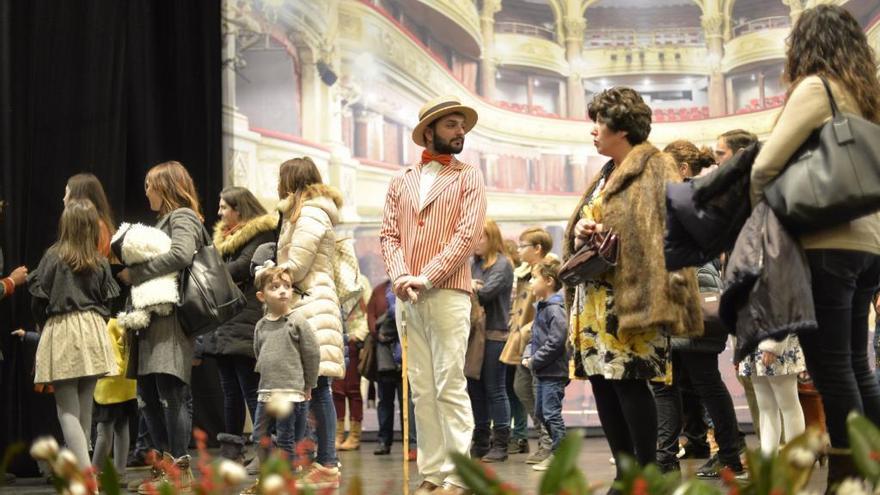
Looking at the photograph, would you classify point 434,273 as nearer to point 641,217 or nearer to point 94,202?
point 641,217

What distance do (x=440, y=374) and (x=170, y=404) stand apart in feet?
4.58

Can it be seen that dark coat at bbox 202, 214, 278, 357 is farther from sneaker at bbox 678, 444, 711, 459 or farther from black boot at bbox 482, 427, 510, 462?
sneaker at bbox 678, 444, 711, 459

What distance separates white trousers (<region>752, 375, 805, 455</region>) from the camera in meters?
4.56

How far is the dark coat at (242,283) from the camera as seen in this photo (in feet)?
18.6

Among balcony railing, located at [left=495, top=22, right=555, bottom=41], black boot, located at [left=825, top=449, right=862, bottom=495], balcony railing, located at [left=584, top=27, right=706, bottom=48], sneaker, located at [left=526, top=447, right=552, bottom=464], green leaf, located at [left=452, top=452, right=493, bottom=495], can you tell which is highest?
balcony railing, located at [left=495, top=22, right=555, bottom=41]

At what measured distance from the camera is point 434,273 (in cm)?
426

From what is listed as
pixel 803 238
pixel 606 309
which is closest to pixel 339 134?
pixel 606 309

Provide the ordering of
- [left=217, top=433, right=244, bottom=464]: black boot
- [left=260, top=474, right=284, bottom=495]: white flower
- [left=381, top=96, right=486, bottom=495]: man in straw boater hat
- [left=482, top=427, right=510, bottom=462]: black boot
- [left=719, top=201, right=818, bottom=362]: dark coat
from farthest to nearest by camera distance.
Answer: [left=482, top=427, right=510, bottom=462]: black boot → [left=217, top=433, right=244, bottom=464]: black boot → [left=381, top=96, right=486, bottom=495]: man in straw boater hat → [left=719, top=201, right=818, bottom=362]: dark coat → [left=260, top=474, right=284, bottom=495]: white flower

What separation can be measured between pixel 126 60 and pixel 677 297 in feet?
17.9

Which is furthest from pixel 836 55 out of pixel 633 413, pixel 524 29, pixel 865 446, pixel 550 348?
pixel 524 29

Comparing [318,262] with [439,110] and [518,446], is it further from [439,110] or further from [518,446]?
[518,446]

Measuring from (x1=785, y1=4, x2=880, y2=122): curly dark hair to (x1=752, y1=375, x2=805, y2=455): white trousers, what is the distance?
1.91 metres

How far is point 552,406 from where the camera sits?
6422 millimetres

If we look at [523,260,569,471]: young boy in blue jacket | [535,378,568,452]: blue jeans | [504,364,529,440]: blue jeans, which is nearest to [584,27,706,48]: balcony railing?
[504,364,529,440]: blue jeans
